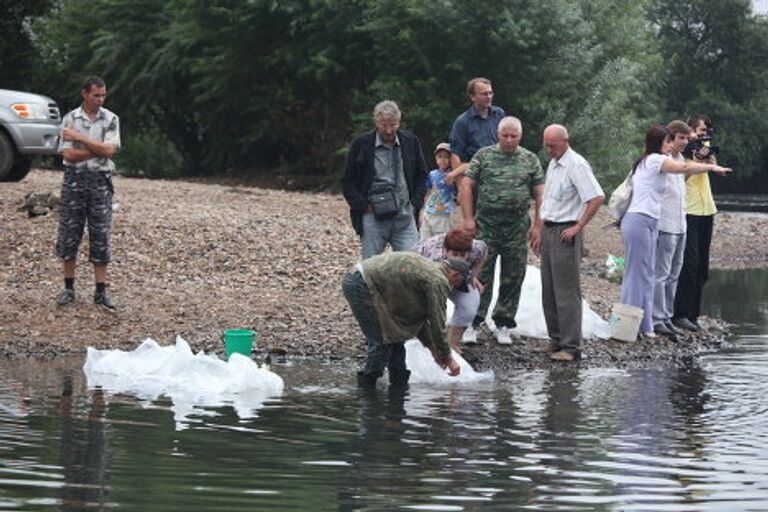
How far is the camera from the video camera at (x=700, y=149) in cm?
1747

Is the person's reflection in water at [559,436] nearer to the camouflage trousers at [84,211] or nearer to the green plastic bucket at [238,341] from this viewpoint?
the green plastic bucket at [238,341]

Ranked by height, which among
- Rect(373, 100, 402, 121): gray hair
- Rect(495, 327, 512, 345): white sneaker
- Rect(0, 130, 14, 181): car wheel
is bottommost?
Rect(495, 327, 512, 345): white sneaker

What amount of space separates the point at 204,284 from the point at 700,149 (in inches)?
192

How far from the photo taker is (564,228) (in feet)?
49.5

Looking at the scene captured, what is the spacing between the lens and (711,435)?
11406 mm

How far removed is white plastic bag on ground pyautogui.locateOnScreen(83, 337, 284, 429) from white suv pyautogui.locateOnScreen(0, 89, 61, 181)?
11.2 metres

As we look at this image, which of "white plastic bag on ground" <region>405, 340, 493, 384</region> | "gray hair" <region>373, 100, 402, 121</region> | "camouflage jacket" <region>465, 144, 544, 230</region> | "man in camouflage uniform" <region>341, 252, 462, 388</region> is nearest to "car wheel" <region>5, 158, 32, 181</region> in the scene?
"camouflage jacket" <region>465, 144, 544, 230</region>

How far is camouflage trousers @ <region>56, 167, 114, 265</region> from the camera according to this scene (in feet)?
51.4

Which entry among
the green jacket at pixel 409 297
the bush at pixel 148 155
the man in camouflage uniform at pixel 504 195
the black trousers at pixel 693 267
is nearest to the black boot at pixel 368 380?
the green jacket at pixel 409 297

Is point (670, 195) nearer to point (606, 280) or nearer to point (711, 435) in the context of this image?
point (711, 435)

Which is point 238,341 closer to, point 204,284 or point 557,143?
point 557,143

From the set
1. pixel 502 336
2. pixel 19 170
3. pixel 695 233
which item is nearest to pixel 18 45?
pixel 19 170

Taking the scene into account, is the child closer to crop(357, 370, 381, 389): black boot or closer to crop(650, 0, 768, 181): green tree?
crop(357, 370, 381, 389): black boot

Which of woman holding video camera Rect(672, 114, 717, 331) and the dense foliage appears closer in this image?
woman holding video camera Rect(672, 114, 717, 331)
